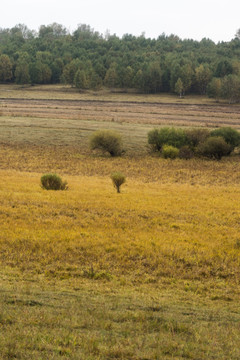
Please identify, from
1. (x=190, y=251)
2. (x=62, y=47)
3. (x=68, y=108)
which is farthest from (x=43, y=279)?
(x=62, y=47)

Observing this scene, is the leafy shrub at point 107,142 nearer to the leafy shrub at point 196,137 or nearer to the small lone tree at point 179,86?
the leafy shrub at point 196,137

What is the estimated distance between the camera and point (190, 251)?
47.1 ft

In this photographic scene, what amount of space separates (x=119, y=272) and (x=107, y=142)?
1450 inches

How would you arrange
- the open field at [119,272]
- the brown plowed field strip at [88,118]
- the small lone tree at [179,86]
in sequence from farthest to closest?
1. the small lone tree at [179,86]
2. the brown plowed field strip at [88,118]
3. the open field at [119,272]

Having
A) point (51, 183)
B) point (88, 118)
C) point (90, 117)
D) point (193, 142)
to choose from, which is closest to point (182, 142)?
point (193, 142)

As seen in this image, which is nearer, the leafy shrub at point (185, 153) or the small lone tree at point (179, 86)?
the leafy shrub at point (185, 153)

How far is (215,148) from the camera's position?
4803 centimetres

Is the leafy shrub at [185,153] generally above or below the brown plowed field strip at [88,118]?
below

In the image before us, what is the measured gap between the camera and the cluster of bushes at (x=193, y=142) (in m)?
48.1

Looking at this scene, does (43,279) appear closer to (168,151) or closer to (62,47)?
(168,151)

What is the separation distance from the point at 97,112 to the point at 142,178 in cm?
4690

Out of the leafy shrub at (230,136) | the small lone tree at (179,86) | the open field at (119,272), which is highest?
the small lone tree at (179,86)

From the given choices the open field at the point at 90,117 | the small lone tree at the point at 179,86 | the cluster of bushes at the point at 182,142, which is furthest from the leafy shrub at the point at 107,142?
the small lone tree at the point at 179,86

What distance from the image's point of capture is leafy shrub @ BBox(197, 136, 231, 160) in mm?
47906
